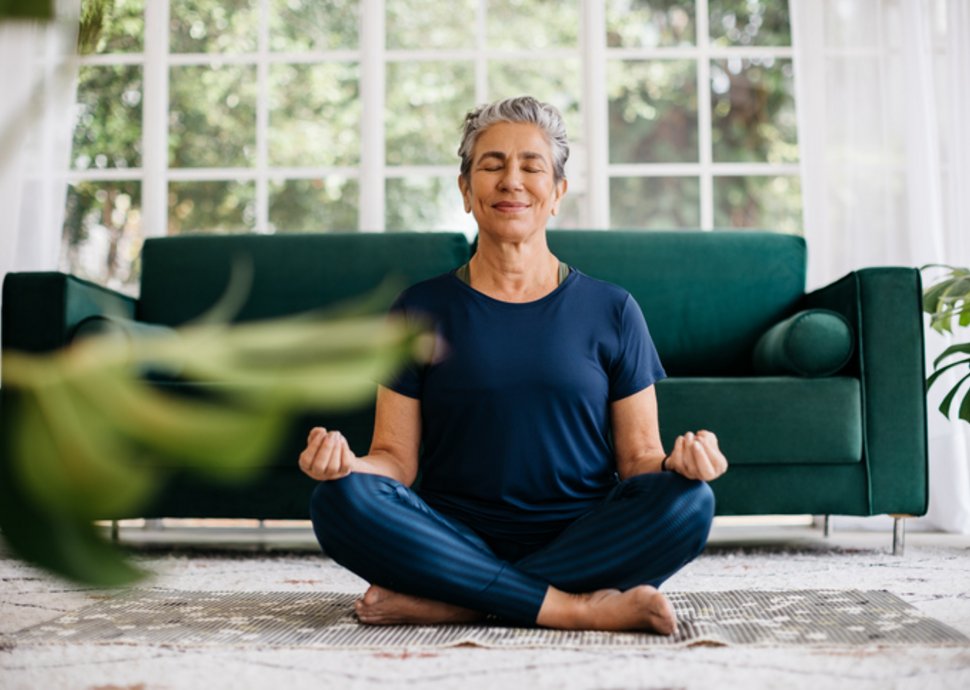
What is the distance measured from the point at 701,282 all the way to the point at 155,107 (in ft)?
7.37

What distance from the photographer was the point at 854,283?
290cm

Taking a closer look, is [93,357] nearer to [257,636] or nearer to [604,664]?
[604,664]

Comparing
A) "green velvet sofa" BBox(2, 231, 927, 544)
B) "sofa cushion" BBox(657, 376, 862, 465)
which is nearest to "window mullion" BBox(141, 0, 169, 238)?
"green velvet sofa" BBox(2, 231, 927, 544)

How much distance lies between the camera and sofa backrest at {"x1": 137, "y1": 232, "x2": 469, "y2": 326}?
3516mm

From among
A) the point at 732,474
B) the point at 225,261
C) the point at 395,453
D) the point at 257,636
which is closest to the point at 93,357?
the point at 257,636

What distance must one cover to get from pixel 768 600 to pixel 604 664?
2.23 ft

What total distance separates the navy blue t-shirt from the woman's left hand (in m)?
0.26

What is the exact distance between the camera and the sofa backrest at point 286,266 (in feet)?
11.5

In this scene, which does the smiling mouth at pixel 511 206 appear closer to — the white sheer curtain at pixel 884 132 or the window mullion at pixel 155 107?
the white sheer curtain at pixel 884 132

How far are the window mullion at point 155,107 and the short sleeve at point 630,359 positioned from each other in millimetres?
2709

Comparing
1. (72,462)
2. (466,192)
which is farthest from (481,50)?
(72,462)

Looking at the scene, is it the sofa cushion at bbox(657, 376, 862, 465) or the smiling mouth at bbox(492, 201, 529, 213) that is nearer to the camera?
the smiling mouth at bbox(492, 201, 529, 213)

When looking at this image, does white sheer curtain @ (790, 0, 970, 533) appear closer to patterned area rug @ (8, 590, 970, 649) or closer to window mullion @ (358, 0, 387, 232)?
window mullion @ (358, 0, 387, 232)

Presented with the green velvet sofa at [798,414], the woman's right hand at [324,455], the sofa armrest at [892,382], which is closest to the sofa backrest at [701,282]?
the green velvet sofa at [798,414]
